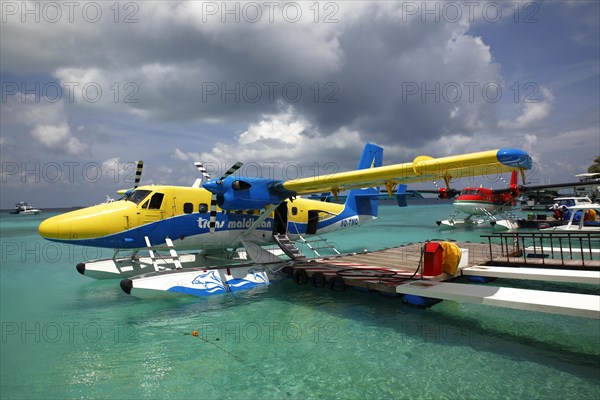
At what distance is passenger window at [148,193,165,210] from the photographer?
10.6 metres

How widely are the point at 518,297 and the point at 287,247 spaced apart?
7.33 metres

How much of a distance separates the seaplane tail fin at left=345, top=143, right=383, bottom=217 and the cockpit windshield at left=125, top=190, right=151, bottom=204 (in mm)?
8300

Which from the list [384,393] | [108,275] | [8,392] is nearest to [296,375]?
[384,393]

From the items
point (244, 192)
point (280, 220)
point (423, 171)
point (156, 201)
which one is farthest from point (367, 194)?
point (156, 201)

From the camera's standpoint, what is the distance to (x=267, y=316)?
27.2 ft

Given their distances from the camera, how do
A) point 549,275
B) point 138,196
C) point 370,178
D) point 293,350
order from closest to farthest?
point 293,350 < point 549,275 < point 370,178 < point 138,196

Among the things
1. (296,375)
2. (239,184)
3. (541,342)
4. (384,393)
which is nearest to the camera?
(384,393)

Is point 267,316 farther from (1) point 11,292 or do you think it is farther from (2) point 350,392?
(1) point 11,292

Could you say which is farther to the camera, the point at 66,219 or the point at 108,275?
the point at 108,275

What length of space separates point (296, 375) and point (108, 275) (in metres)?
8.58

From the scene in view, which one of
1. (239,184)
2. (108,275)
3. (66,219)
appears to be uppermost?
(239,184)

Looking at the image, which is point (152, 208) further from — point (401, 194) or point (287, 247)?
point (401, 194)

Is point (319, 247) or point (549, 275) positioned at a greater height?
point (319, 247)

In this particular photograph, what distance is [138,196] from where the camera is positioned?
10.8 m
